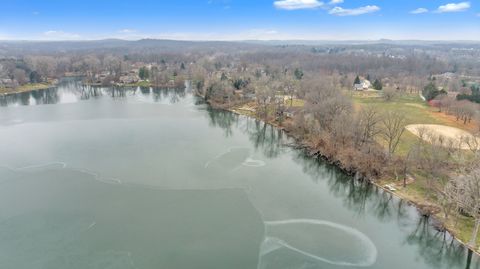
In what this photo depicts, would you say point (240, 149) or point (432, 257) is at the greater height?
point (240, 149)

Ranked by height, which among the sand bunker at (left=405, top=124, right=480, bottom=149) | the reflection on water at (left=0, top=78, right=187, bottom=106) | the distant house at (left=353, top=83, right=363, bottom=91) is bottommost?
the sand bunker at (left=405, top=124, right=480, bottom=149)

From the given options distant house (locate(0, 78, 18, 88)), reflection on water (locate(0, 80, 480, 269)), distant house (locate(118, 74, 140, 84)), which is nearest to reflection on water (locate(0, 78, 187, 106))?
distant house (locate(118, 74, 140, 84))

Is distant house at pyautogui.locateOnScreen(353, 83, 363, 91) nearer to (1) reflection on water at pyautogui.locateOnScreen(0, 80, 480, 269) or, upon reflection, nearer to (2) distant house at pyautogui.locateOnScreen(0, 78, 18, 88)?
(1) reflection on water at pyautogui.locateOnScreen(0, 80, 480, 269)

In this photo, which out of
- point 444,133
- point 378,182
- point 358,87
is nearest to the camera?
point 378,182

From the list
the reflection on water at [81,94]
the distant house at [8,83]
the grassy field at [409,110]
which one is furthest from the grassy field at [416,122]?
the distant house at [8,83]

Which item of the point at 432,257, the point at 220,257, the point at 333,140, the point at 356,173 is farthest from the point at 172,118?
the point at 432,257

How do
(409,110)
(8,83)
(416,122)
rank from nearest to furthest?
(416,122) < (409,110) < (8,83)

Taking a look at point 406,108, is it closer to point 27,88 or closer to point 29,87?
point 27,88

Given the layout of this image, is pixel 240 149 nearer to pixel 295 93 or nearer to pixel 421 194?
pixel 421 194

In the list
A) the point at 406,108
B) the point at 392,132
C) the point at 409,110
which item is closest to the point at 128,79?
the point at 406,108
